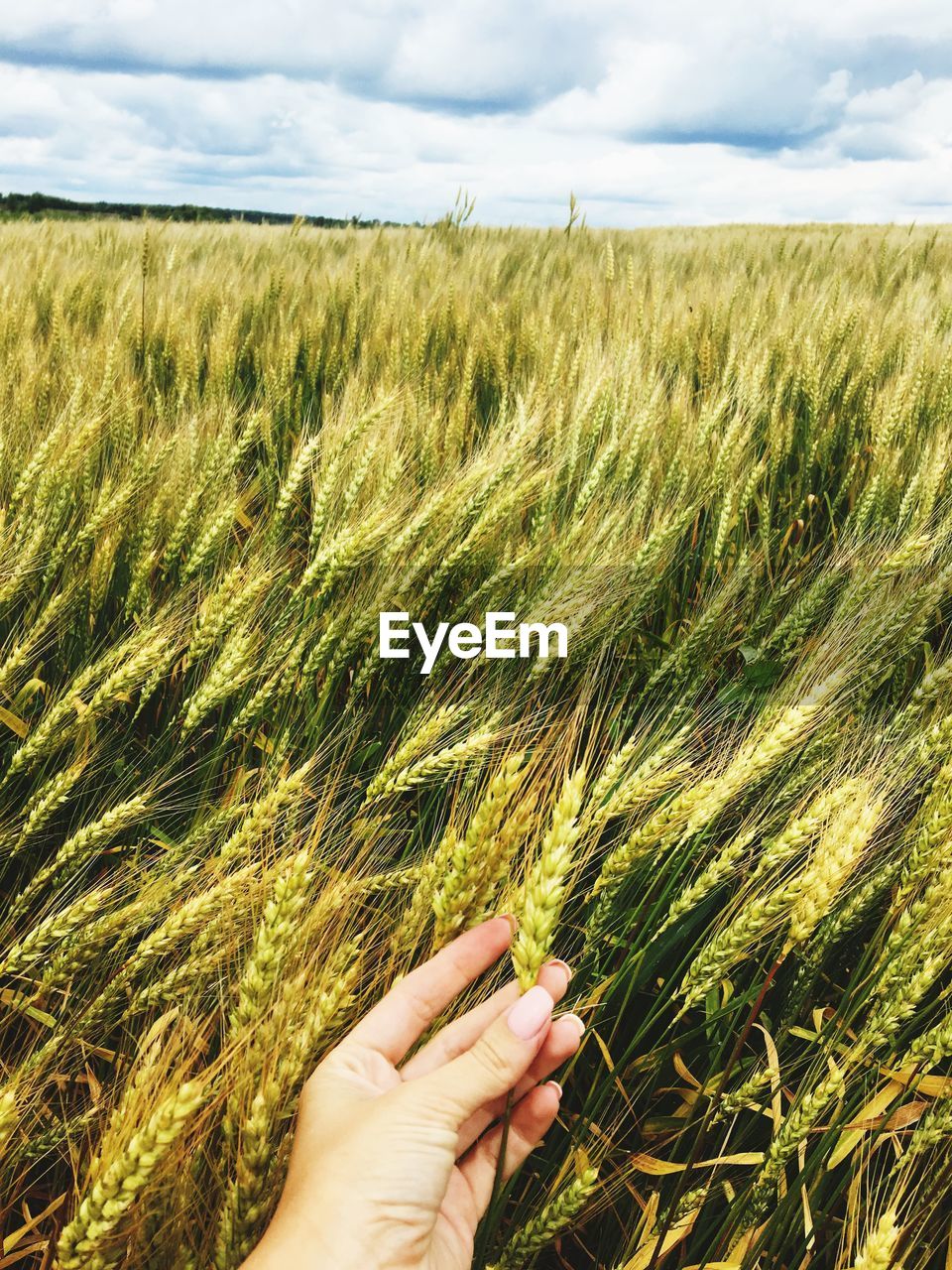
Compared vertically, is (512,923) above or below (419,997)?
above

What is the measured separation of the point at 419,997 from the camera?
3.18ft

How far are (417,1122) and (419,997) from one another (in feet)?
0.61

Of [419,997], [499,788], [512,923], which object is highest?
[499,788]

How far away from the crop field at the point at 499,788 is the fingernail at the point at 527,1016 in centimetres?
7

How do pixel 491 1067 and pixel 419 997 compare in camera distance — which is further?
pixel 419 997

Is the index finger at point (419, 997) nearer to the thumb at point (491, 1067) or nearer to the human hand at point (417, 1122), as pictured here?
the human hand at point (417, 1122)

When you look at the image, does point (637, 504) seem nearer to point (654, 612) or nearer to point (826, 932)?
point (654, 612)

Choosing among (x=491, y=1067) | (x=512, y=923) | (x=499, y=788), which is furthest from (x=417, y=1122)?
(x=499, y=788)

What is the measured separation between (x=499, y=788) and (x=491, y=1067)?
10.9 inches

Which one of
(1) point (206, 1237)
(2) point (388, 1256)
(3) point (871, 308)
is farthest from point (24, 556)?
(3) point (871, 308)

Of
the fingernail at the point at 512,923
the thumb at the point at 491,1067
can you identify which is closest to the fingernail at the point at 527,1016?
the thumb at the point at 491,1067

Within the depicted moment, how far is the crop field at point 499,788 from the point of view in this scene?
91 cm

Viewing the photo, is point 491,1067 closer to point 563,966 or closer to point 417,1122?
point 417,1122

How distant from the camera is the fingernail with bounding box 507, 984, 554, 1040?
2.68 ft
